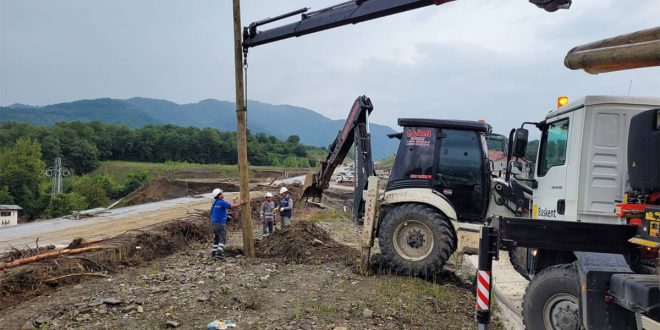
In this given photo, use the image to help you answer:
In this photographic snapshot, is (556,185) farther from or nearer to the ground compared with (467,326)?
farther from the ground

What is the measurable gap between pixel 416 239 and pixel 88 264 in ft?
19.5

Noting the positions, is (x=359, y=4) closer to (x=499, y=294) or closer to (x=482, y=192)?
(x=482, y=192)

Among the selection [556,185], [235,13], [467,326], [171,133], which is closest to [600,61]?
[556,185]

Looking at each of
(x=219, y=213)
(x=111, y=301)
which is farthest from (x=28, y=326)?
(x=219, y=213)

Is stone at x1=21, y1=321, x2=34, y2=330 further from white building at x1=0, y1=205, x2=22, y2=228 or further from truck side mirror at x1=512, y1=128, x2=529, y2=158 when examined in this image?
white building at x1=0, y1=205, x2=22, y2=228

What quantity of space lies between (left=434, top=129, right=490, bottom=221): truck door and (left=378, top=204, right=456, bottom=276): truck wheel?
1.58 ft

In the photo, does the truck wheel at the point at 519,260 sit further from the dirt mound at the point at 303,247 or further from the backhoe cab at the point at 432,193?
the dirt mound at the point at 303,247

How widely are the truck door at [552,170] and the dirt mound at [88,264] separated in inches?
285

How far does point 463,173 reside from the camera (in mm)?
8883

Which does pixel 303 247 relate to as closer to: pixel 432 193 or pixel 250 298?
Result: pixel 432 193

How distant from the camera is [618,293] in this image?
14.8ft

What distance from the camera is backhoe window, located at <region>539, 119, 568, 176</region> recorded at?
249 inches

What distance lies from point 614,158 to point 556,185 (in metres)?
0.75

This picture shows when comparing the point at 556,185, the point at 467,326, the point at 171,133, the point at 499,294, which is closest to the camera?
the point at 556,185
